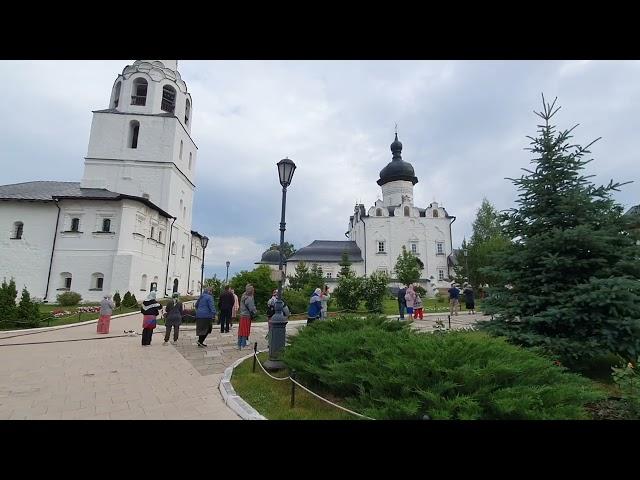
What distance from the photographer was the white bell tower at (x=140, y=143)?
1399 inches

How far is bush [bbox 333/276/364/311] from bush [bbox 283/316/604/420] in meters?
15.0

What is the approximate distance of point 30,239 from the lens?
28.9 m

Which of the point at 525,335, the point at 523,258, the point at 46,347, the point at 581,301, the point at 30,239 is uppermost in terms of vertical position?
the point at 30,239

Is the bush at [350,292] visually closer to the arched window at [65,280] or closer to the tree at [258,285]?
the tree at [258,285]

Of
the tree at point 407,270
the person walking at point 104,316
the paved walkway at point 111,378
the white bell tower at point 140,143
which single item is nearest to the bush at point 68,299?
the white bell tower at point 140,143

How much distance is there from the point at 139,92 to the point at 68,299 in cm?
2521

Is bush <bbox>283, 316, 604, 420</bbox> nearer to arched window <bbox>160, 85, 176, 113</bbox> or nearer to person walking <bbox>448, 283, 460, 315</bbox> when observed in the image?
person walking <bbox>448, 283, 460, 315</bbox>

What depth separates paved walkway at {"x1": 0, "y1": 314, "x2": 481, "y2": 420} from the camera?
543cm

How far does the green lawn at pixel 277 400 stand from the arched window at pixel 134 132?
37282 millimetres
